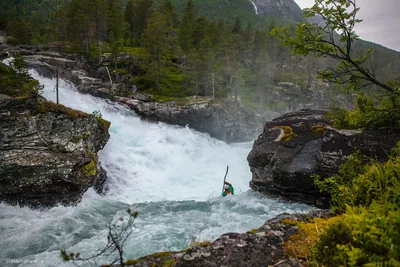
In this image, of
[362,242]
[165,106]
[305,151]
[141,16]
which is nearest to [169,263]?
[362,242]

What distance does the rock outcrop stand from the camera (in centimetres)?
3428

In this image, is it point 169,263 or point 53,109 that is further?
point 53,109

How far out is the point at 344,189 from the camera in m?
4.23

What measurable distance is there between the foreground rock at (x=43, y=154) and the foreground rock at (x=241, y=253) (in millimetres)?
13451

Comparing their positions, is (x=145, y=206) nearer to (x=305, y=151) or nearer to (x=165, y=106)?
(x=305, y=151)

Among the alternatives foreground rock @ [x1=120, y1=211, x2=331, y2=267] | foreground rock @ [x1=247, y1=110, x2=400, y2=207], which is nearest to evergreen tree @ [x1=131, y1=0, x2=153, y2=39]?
foreground rock @ [x1=247, y1=110, x2=400, y2=207]

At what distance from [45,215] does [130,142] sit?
40.4 ft

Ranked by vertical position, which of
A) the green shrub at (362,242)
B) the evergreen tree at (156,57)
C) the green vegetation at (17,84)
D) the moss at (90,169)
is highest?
the evergreen tree at (156,57)

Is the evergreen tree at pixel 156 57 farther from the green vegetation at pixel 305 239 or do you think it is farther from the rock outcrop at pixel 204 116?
the green vegetation at pixel 305 239

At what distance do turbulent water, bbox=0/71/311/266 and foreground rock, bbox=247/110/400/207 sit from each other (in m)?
0.83

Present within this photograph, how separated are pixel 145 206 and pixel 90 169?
4203 millimetres

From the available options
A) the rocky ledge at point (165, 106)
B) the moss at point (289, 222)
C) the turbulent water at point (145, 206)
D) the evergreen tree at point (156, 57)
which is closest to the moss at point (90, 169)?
the turbulent water at point (145, 206)

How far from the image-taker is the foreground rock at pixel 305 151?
1065 centimetres

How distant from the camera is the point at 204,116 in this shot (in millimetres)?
36000
